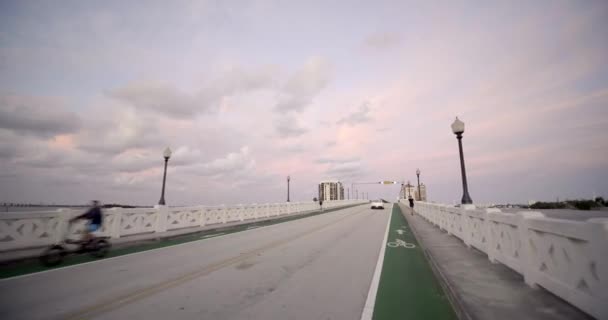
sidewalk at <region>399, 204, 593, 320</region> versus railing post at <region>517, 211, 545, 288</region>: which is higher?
railing post at <region>517, 211, 545, 288</region>

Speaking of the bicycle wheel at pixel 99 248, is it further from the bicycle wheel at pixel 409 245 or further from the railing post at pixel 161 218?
the bicycle wheel at pixel 409 245

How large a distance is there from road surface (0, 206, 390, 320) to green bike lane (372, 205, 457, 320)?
376mm

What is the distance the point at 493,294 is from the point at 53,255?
452 inches

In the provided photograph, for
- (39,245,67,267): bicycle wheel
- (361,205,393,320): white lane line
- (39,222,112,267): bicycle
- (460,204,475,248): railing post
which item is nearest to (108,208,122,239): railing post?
(39,222,112,267): bicycle

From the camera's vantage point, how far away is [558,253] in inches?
183

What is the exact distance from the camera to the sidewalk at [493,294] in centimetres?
419

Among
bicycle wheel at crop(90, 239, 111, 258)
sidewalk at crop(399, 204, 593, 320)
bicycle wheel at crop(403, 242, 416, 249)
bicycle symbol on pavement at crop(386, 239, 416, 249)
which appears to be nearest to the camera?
sidewalk at crop(399, 204, 593, 320)

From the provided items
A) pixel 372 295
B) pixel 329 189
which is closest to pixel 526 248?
pixel 372 295

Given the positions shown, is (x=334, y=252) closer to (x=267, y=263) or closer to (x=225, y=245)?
(x=267, y=263)

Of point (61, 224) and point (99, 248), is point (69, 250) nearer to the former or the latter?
point (99, 248)

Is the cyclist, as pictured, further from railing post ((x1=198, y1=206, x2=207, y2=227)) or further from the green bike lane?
railing post ((x1=198, y1=206, x2=207, y2=227))

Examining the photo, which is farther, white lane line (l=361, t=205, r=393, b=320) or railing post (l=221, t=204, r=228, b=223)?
railing post (l=221, t=204, r=228, b=223)

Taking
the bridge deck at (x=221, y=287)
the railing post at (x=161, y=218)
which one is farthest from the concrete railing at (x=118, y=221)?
the bridge deck at (x=221, y=287)

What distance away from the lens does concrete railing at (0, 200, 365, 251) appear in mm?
9875
